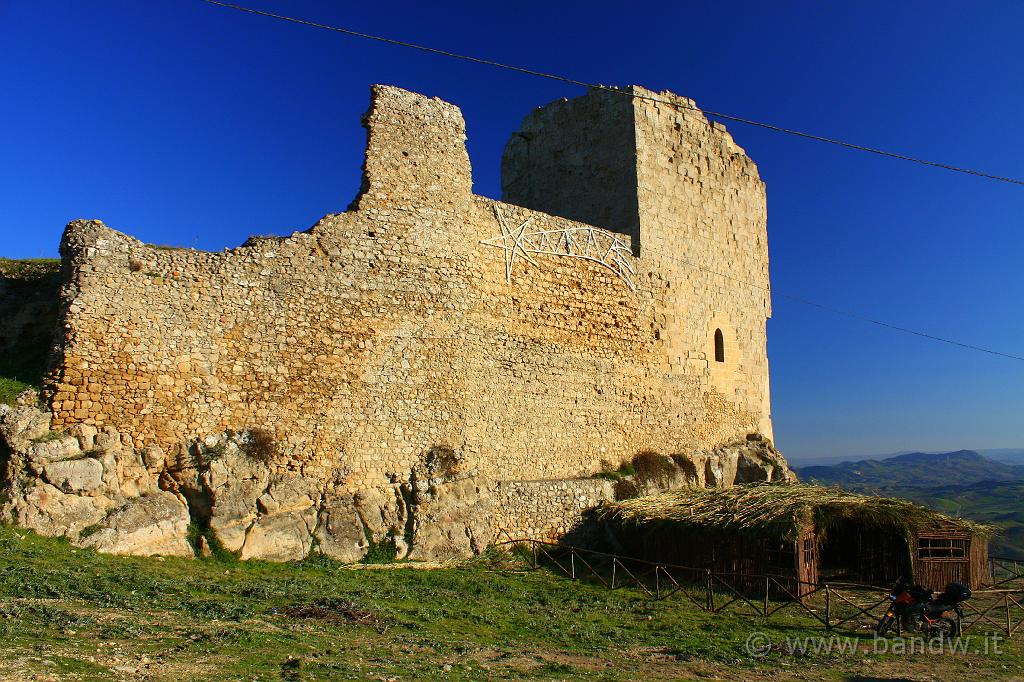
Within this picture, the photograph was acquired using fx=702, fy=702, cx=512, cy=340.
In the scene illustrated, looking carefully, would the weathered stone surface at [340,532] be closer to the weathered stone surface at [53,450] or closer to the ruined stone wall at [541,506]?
the ruined stone wall at [541,506]

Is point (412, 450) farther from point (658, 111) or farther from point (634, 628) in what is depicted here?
point (658, 111)

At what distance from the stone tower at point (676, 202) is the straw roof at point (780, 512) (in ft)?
14.6

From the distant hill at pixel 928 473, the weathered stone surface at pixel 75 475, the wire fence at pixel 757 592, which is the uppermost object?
the weathered stone surface at pixel 75 475

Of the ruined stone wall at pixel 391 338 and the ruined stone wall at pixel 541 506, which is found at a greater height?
the ruined stone wall at pixel 391 338

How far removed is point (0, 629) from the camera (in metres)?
6.37

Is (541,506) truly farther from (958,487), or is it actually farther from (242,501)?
(958,487)

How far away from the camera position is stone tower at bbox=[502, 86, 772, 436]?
18328 millimetres

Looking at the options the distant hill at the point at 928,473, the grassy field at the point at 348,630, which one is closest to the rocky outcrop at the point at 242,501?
the grassy field at the point at 348,630

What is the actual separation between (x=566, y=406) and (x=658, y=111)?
8.66 metres

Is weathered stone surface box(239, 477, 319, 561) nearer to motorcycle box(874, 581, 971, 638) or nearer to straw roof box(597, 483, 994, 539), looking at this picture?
straw roof box(597, 483, 994, 539)

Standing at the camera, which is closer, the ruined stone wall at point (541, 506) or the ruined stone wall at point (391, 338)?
the ruined stone wall at point (391, 338)

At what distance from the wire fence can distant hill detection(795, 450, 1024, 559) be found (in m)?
2.80

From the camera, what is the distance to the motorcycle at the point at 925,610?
10.1 meters

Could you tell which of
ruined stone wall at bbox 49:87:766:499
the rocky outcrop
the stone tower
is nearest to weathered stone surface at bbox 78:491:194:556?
the rocky outcrop
